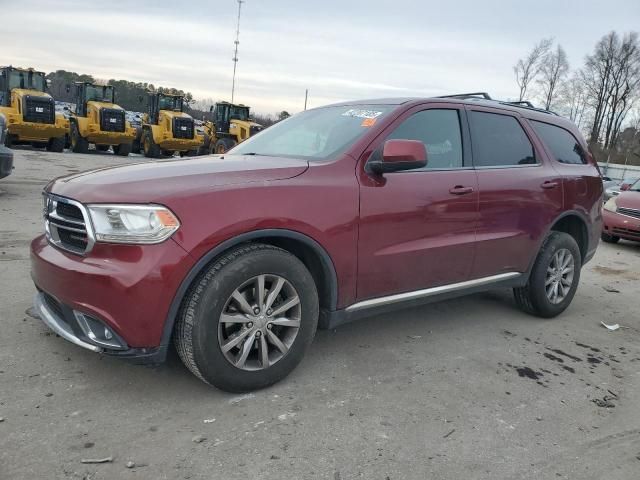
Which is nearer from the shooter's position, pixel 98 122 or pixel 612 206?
pixel 612 206

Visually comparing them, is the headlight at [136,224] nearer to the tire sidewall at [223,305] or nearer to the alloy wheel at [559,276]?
the tire sidewall at [223,305]

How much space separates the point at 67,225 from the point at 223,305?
0.92 meters

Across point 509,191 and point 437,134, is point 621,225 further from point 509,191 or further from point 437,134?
point 437,134

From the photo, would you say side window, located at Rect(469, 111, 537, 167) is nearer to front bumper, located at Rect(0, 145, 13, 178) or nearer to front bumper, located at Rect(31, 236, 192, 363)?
front bumper, located at Rect(31, 236, 192, 363)

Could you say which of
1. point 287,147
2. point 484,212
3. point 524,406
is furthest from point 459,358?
point 287,147

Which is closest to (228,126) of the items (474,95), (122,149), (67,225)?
(122,149)

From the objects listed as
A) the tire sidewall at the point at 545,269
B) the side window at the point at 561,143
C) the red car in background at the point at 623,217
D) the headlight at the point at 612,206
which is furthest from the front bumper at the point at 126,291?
the headlight at the point at 612,206

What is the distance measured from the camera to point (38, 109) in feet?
64.1

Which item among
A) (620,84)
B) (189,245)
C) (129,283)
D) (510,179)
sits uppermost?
(620,84)

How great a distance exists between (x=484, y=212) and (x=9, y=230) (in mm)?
5557

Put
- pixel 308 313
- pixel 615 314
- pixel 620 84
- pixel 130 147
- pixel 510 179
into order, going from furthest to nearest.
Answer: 1. pixel 620 84
2. pixel 130 147
3. pixel 615 314
4. pixel 510 179
5. pixel 308 313

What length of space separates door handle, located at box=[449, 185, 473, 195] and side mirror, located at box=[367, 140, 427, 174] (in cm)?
51

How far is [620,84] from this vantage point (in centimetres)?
6150

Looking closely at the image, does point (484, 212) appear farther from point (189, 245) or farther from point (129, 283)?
point (129, 283)
